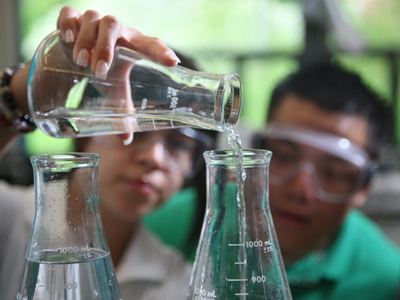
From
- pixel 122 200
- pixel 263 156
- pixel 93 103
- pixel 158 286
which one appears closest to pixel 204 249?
pixel 263 156

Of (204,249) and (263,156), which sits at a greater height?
(263,156)

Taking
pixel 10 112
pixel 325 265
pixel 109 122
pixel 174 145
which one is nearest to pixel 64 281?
pixel 109 122

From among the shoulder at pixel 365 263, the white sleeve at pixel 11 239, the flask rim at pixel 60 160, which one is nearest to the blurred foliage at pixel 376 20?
the shoulder at pixel 365 263

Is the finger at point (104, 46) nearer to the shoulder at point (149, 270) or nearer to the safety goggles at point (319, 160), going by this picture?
the shoulder at point (149, 270)

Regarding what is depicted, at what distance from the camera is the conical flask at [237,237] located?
57cm

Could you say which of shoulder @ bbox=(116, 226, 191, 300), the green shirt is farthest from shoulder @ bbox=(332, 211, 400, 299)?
shoulder @ bbox=(116, 226, 191, 300)

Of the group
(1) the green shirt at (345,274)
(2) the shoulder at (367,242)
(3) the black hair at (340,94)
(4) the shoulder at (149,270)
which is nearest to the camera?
(4) the shoulder at (149,270)

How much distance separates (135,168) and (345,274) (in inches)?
51.5

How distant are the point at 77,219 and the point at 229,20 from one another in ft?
15.9

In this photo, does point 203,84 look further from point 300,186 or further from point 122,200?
point 300,186

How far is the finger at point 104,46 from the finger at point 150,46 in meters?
0.03

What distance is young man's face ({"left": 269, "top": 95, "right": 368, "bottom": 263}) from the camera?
171 centimetres

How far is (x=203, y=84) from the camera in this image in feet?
2.07

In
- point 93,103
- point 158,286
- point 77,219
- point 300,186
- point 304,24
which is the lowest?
point 158,286
